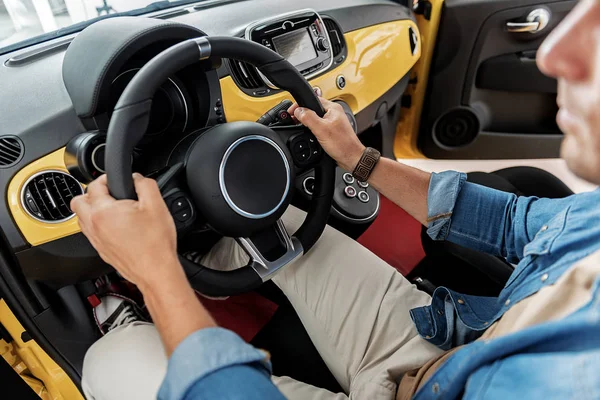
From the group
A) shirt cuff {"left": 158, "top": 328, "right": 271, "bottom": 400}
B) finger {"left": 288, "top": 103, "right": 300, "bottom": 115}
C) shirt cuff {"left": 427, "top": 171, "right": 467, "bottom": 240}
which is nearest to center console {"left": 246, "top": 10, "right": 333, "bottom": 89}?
finger {"left": 288, "top": 103, "right": 300, "bottom": 115}

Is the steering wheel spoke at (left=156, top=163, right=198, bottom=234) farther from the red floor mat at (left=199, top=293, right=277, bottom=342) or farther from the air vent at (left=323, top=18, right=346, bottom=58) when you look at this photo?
the air vent at (left=323, top=18, right=346, bottom=58)

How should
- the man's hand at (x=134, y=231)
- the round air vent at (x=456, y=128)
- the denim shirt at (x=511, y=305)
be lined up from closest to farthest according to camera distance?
the denim shirt at (x=511, y=305) → the man's hand at (x=134, y=231) → the round air vent at (x=456, y=128)

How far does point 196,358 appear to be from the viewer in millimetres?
503

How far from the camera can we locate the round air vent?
1.69m

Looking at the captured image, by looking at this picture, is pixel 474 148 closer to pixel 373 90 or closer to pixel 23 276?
pixel 373 90

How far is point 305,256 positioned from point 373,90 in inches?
25.6

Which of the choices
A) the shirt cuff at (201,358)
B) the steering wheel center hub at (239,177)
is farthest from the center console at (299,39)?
the shirt cuff at (201,358)

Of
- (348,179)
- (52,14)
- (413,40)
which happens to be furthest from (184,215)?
(413,40)

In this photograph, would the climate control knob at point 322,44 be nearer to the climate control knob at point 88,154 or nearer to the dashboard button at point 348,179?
the dashboard button at point 348,179

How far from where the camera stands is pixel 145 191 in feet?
1.97

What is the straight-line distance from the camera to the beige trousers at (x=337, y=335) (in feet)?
2.39

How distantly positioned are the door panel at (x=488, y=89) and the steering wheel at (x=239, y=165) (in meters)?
0.93

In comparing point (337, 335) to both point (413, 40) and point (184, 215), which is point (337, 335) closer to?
point (184, 215)

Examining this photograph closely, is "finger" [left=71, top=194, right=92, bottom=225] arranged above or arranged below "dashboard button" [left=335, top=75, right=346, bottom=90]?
above
